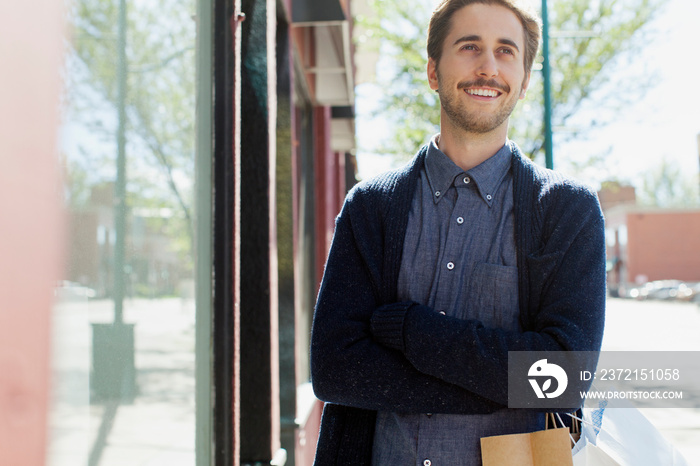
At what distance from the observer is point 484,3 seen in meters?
1.77

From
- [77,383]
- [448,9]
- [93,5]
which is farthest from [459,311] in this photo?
[93,5]

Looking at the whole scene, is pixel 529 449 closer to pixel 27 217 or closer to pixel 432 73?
pixel 432 73

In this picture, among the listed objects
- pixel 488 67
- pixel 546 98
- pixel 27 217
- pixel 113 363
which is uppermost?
pixel 546 98

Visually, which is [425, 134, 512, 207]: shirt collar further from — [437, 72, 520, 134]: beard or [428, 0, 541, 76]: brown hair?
[428, 0, 541, 76]: brown hair

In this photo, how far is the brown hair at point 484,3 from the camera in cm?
177

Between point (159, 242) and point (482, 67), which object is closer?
point (482, 67)

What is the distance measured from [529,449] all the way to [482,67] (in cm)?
92

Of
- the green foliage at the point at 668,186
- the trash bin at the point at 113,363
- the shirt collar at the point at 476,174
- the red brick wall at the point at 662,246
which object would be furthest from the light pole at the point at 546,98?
the green foliage at the point at 668,186

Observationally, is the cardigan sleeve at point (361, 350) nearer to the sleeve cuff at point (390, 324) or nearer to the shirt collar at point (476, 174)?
the sleeve cuff at point (390, 324)

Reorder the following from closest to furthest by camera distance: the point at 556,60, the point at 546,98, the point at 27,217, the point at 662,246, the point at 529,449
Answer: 1. the point at 27,217
2. the point at 529,449
3. the point at 546,98
4. the point at 556,60
5. the point at 662,246

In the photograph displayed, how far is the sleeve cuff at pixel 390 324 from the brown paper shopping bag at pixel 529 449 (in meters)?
0.30

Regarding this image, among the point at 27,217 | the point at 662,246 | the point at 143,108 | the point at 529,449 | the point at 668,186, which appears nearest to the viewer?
the point at 27,217

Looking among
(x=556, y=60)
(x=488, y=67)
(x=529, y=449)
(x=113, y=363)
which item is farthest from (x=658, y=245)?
(x=113, y=363)

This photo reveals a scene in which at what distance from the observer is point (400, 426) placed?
1640 millimetres
